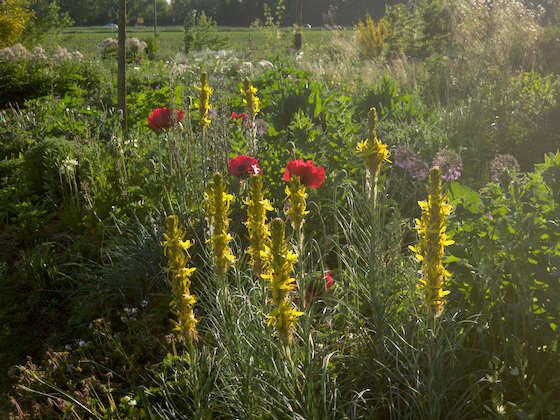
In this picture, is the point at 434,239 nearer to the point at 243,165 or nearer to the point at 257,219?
the point at 257,219

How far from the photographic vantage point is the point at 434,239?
1.28 meters

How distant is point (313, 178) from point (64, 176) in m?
3.05

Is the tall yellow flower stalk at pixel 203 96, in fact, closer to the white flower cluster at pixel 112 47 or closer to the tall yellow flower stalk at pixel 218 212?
the tall yellow flower stalk at pixel 218 212

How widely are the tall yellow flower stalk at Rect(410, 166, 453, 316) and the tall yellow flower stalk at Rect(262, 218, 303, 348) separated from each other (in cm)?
40

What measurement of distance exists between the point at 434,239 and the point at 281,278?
46 cm

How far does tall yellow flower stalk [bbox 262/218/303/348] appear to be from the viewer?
1152 millimetres

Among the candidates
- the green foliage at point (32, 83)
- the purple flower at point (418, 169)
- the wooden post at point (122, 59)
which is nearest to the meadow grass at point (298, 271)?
the purple flower at point (418, 169)

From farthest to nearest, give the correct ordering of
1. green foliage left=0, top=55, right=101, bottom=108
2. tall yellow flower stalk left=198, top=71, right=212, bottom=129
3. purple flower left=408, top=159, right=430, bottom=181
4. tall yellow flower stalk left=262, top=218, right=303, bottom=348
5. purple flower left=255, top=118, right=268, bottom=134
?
green foliage left=0, top=55, right=101, bottom=108 → purple flower left=255, top=118, right=268, bottom=134 → purple flower left=408, top=159, right=430, bottom=181 → tall yellow flower stalk left=198, top=71, right=212, bottom=129 → tall yellow flower stalk left=262, top=218, right=303, bottom=348

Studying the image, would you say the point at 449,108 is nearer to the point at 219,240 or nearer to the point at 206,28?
the point at 219,240

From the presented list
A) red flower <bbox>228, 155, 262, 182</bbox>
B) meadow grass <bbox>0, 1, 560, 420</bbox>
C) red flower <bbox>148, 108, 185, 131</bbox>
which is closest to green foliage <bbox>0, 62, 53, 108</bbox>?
meadow grass <bbox>0, 1, 560, 420</bbox>

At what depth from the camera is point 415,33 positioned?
39.0ft

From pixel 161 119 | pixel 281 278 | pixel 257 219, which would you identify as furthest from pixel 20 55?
pixel 281 278

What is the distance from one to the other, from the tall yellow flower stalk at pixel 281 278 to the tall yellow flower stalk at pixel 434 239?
40cm

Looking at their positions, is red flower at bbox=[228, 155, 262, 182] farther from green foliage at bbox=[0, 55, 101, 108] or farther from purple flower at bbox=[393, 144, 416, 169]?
green foliage at bbox=[0, 55, 101, 108]
